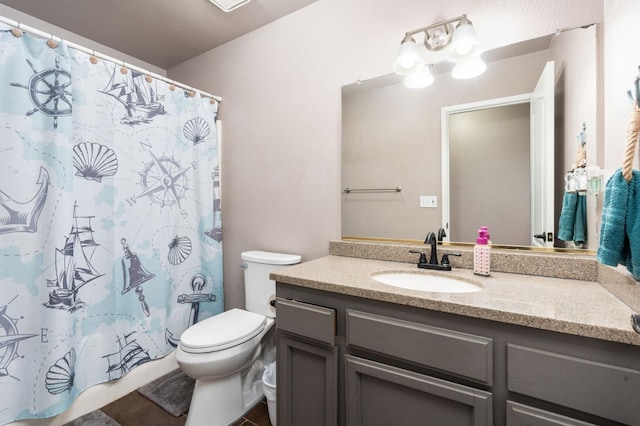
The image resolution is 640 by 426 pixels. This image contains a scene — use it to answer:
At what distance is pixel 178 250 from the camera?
1926 millimetres

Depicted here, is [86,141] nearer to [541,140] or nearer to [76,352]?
[76,352]

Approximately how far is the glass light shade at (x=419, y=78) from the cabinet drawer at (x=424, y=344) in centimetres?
115

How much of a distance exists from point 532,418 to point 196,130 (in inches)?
88.7

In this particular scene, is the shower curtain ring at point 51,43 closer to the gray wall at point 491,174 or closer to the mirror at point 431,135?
the mirror at point 431,135

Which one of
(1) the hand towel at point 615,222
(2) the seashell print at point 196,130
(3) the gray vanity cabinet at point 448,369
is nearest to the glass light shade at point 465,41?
(1) the hand towel at point 615,222

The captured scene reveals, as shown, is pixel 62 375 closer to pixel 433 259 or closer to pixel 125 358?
pixel 125 358

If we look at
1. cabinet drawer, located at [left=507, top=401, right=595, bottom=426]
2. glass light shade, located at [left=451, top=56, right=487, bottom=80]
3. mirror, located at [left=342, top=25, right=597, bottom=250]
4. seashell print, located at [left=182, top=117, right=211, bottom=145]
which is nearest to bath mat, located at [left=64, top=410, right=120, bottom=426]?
mirror, located at [left=342, top=25, right=597, bottom=250]

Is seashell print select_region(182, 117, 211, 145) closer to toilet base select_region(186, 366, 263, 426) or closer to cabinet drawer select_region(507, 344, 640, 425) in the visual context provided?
toilet base select_region(186, 366, 263, 426)

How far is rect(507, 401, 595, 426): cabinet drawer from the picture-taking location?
70cm

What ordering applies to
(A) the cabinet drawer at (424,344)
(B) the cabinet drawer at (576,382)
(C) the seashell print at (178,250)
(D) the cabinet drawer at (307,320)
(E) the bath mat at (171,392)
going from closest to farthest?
(B) the cabinet drawer at (576,382) → (A) the cabinet drawer at (424,344) → (D) the cabinet drawer at (307,320) → (E) the bath mat at (171,392) → (C) the seashell print at (178,250)

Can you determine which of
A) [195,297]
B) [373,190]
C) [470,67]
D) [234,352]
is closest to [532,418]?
[373,190]

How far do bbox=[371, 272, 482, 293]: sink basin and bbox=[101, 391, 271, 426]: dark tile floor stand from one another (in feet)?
3.46

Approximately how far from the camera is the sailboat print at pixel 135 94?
1.62m

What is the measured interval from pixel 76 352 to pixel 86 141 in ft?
3.71
